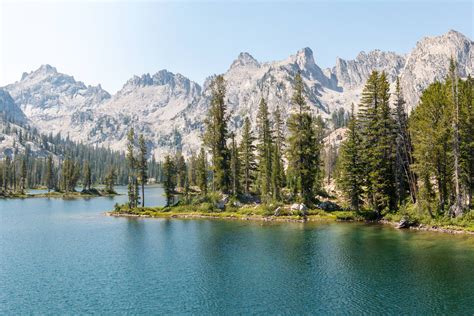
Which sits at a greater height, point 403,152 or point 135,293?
point 403,152

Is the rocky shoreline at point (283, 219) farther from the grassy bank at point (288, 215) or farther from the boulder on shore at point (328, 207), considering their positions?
the boulder on shore at point (328, 207)

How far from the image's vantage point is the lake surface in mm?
34812

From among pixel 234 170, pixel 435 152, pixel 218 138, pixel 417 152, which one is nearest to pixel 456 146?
pixel 435 152

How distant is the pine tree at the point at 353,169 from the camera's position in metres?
81.9

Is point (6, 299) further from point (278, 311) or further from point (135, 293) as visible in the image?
point (278, 311)

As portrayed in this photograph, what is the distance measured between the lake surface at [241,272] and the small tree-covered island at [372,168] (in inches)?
387

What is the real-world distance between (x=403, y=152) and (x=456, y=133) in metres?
16.1

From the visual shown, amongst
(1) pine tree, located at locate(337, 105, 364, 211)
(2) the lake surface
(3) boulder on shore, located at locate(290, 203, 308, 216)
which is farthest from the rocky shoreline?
(1) pine tree, located at locate(337, 105, 364, 211)

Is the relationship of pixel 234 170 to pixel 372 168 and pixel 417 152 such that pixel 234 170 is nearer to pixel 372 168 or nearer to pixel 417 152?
pixel 372 168

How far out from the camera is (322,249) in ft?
181

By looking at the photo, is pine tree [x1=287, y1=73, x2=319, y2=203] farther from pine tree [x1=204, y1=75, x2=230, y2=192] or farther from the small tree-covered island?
pine tree [x1=204, y1=75, x2=230, y2=192]

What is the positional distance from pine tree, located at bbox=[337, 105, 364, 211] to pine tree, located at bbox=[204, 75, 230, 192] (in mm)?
30756

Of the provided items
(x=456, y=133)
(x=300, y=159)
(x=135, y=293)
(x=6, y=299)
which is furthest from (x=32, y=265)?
(x=456, y=133)

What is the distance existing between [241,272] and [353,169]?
45.6 m
